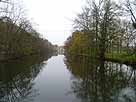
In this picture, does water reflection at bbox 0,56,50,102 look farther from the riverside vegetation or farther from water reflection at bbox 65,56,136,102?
the riverside vegetation

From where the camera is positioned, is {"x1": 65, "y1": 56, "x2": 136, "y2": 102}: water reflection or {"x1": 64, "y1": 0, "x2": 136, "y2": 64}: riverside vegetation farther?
{"x1": 64, "y1": 0, "x2": 136, "y2": 64}: riverside vegetation

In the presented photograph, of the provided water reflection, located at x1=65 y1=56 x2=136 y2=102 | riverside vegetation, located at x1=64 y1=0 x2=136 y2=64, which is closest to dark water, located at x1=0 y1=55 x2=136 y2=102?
water reflection, located at x1=65 y1=56 x2=136 y2=102

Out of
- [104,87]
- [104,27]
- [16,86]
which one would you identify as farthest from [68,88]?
[104,27]

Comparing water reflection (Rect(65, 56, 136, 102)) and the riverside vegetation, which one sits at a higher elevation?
the riverside vegetation

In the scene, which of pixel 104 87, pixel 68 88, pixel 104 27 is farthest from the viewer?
pixel 104 27

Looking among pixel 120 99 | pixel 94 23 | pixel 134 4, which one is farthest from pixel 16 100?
pixel 94 23

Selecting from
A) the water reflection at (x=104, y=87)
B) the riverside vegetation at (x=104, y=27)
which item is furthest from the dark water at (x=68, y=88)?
the riverside vegetation at (x=104, y=27)

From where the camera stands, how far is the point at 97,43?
179 feet

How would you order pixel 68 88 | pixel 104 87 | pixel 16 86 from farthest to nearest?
1. pixel 16 86
2. pixel 104 87
3. pixel 68 88

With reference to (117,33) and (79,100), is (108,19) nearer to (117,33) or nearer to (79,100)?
(117,33)

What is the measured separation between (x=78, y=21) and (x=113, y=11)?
996 cm

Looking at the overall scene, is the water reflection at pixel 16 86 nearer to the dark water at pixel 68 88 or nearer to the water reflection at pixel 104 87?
the dark water at pixel 68 88

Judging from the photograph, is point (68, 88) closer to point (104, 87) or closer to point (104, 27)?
point (104, 87)

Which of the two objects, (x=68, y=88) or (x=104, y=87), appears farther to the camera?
(x=104, y=87)
